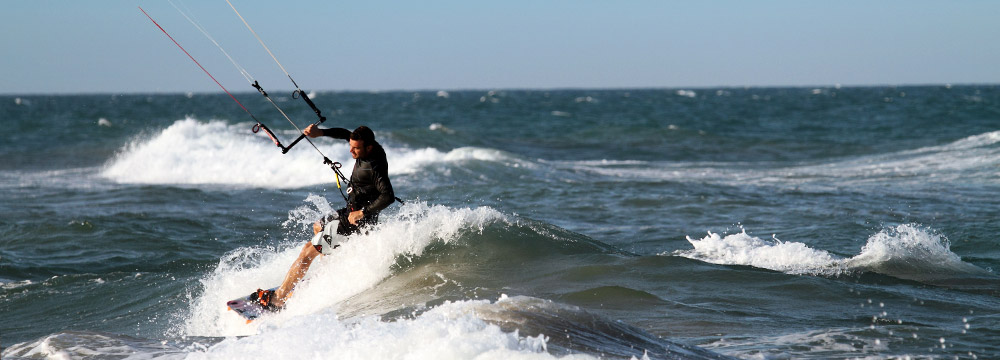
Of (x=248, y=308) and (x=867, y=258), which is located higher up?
(x=867, y=258)

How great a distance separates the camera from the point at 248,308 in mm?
7641

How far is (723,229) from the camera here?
1205cm

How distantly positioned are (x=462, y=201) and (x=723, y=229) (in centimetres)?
480

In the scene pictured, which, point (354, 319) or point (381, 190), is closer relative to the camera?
point (354, 319)

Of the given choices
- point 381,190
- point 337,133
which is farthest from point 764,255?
point 337,133

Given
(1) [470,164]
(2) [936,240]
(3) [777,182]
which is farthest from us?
(1) [470,164]

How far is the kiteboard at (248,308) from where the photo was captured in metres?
7.52

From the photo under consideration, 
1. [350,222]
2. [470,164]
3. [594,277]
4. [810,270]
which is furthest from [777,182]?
[350,222]

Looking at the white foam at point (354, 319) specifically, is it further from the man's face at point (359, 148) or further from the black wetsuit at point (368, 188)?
the man's face at point (359, 148)

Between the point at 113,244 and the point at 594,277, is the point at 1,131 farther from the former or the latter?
the point at 594,277

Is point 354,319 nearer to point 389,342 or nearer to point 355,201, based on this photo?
point 355,201

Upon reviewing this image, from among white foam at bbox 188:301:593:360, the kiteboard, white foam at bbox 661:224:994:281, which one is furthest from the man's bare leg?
white foam at bbox 661:224:994:281

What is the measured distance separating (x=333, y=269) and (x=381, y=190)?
1.23 metres

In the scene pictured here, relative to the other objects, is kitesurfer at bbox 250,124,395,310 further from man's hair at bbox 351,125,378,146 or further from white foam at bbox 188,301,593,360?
white foam at bbox 188,301,593,360
